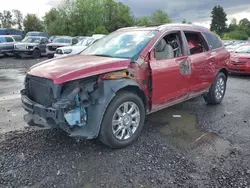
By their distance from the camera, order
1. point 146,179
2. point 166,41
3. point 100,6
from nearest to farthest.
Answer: point 146,179 → point 166,41 → point 100,6

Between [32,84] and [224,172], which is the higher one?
[32,84]

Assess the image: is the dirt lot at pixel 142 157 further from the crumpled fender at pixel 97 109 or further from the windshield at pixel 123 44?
the windshield at pixel 123 44

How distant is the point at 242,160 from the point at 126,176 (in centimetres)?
175

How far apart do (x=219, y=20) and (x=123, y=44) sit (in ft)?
312

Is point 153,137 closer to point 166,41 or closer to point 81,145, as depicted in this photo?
point 81,145

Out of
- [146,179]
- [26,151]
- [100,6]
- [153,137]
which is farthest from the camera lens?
[100,6]

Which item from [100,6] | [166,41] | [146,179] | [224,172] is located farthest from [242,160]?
[100,6]

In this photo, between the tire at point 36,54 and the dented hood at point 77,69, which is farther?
the tire at point 36,54

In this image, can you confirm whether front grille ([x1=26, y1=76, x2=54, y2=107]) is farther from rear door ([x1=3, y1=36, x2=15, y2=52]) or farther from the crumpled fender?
rear door ([x1=3, y1=36, x2=15, y2=52])

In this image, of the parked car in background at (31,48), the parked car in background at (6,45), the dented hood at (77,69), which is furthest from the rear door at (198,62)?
the parked car in background at (6,45)

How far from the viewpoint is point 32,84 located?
3.61m

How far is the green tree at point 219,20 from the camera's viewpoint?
87875 mm

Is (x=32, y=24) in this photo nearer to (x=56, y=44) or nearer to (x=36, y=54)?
(x=36, y=54)

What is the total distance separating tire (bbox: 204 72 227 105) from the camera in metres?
5.81
